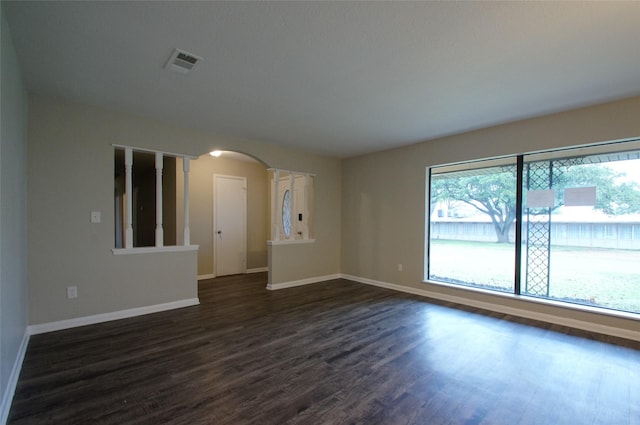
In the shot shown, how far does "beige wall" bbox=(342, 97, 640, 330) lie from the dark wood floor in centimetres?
121

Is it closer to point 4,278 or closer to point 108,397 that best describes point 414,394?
point 108,397

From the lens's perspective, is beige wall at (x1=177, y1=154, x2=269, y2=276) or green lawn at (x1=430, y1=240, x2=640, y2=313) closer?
green lawn at (x1=430, y1=240, x2=640, y2=313)

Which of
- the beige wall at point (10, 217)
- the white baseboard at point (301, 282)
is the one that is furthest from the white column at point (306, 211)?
the beige wall at point (10, 217)

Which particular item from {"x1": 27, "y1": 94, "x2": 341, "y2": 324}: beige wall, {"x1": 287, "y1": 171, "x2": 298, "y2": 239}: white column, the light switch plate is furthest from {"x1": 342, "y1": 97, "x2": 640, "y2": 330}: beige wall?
the light switch plate

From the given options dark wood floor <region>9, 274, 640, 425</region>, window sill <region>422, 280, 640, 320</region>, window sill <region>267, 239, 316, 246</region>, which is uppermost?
window sill <region>267, 239, 316, 246</region>

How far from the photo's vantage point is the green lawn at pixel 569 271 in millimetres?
3270

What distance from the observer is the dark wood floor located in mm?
1880

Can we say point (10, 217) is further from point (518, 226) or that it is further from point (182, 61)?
point (518, 226)

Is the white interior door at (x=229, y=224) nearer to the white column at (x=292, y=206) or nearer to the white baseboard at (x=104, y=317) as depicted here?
the white column at (x=292, y=206)

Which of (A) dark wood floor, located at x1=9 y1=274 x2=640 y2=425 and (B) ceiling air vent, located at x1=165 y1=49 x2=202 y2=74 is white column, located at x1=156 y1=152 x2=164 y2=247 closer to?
(A) dark wood floor, located at x1=9 y1=274 x2=640 y2=425

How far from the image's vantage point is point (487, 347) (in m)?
2.84

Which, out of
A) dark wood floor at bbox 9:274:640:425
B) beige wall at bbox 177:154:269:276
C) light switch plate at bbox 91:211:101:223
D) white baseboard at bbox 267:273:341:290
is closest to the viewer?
dark wood floor at bbox 9:274:640:425

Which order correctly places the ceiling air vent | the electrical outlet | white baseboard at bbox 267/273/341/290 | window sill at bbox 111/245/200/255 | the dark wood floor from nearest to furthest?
the dark wood floor → the ceiling air vent → the electrical outlet → window sill at bbox 111/245/200/255 → white baseboard at bbox 267/273/341/290

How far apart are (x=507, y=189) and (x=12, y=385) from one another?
18.0 feet
